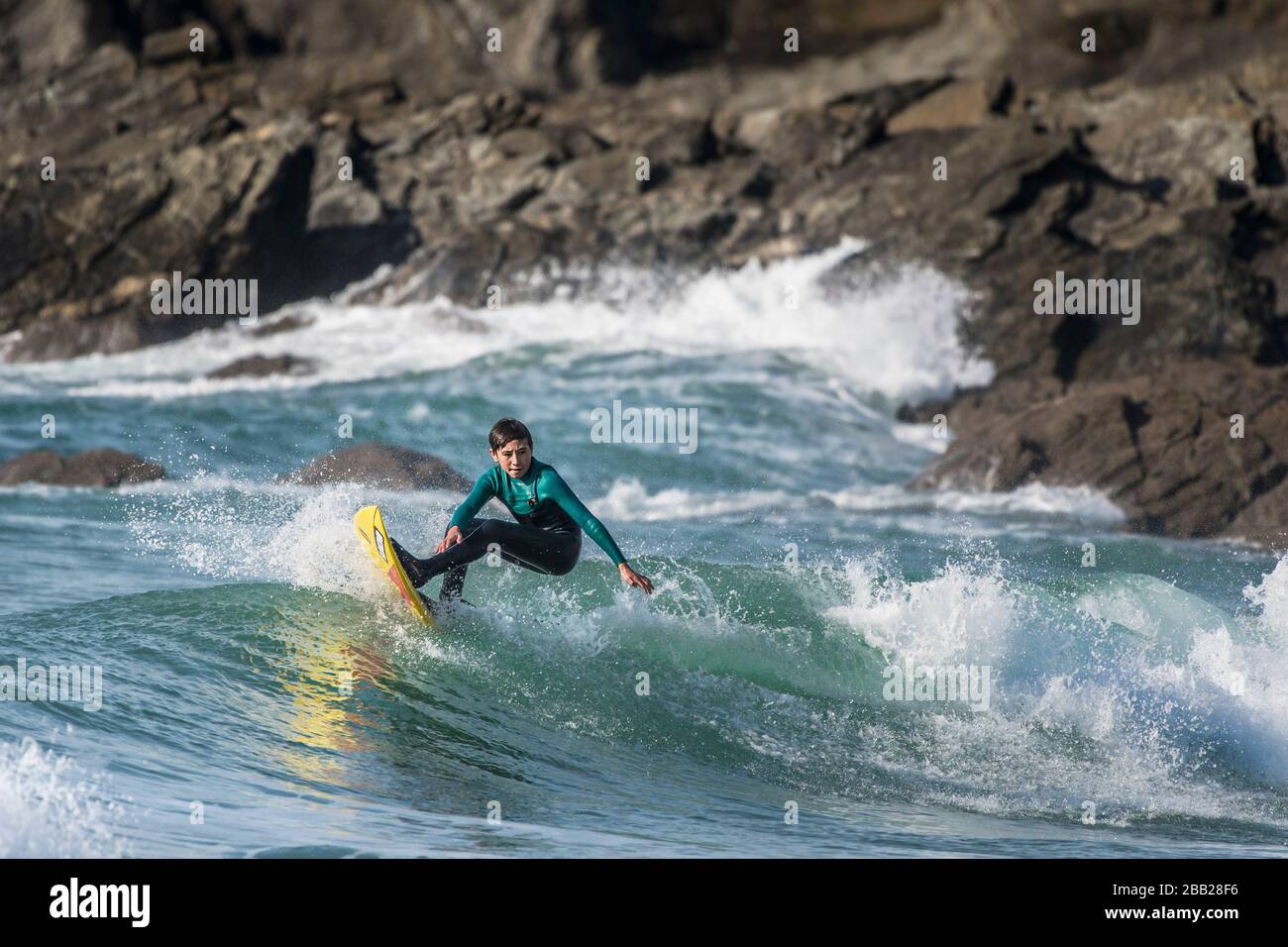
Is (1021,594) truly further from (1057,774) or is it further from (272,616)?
(272,616)

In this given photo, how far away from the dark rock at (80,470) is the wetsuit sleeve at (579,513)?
9.30m

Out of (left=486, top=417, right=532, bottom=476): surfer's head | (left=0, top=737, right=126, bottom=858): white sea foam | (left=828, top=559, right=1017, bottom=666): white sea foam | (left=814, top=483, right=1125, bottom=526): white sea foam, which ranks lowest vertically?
(left=0, top=737, right=126, bottom=858): white sea foam

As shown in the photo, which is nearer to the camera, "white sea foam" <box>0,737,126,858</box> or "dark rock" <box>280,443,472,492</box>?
"white sea foam" <box>0,737,126,858</box>

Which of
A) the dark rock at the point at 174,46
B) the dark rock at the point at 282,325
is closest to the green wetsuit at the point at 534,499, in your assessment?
the dark rock at the point at 282,325

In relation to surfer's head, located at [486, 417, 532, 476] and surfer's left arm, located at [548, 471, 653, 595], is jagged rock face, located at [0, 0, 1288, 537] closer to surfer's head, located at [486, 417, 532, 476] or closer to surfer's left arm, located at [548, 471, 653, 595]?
surfer's left arm, located at [548, 471, 653, 595]

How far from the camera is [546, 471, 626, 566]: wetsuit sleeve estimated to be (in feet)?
28.4

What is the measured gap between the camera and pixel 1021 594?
10438 mm

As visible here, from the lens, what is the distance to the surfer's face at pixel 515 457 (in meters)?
8.67

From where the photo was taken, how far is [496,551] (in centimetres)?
897

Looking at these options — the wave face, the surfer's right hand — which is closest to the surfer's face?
the surfer's right hand

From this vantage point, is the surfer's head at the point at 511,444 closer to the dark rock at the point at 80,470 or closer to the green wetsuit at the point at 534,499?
the green wetsuit at the point at 534,499

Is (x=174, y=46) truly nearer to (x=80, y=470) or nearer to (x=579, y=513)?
(x=80, y=470)

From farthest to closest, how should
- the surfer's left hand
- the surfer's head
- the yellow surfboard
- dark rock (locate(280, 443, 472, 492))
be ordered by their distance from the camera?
1. dark rock (locate(280, 443, 472, 492))
2. the yellow surfboard
3. the surfer's head
4. the surfer's left hand

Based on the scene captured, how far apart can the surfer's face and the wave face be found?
3.57ft
